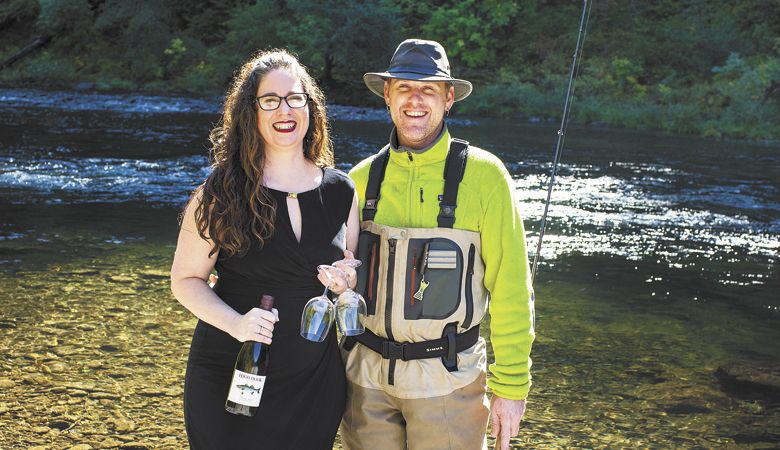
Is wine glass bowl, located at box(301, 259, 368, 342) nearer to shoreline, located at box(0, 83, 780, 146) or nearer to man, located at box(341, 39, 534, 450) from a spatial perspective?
man, located at box(341, 39, 534, 450)

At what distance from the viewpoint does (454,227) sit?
2674mm

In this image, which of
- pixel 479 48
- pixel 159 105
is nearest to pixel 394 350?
pixel 159 105

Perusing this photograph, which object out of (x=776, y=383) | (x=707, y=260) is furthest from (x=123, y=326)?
(x=707, y=260)

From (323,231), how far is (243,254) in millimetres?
263

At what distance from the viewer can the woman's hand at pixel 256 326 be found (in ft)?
7.63

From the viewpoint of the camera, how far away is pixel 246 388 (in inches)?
95.0

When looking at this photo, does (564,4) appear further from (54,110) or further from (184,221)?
(184,221)

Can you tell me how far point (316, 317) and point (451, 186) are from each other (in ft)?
1.92

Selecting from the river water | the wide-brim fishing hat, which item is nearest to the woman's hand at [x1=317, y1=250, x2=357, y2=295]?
the wide-brim fishing hat

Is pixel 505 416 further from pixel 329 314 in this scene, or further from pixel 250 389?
pixel 250 389

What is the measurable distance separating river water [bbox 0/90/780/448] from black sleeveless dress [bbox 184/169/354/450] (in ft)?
5.94

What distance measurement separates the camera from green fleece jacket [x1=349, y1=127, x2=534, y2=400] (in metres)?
2.65

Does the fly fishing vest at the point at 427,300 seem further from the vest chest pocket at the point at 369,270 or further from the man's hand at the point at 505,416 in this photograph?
the man's hand at the point at 505,416

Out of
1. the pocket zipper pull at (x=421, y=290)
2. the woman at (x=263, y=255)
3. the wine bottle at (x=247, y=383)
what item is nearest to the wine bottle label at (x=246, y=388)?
the wine bottle at (x=247, y=383)
